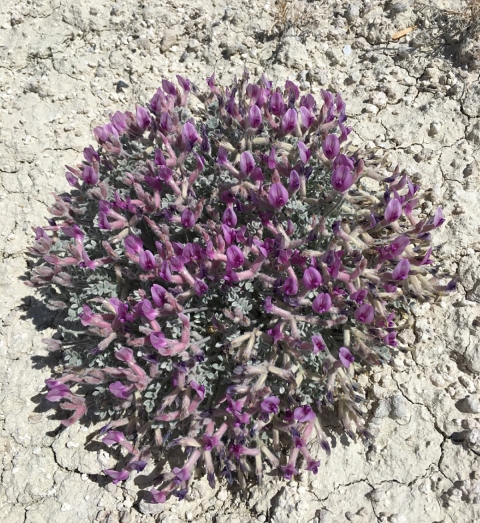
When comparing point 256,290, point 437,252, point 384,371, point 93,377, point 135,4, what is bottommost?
point 93,377

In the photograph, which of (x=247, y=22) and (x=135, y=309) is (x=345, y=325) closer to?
(x=135, y=309)

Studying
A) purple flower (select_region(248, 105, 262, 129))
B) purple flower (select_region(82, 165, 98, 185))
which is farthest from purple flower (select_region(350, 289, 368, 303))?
purple flower (select_region(82, 165, 98, 185))

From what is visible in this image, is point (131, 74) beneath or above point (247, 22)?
beneath

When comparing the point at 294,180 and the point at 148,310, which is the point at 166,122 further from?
the point at 148,310

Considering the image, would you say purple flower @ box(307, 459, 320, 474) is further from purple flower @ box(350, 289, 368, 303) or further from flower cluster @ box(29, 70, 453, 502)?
purple flower @ box(350, 289, 368, 303)

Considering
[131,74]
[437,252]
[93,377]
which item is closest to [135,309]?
[93,377]

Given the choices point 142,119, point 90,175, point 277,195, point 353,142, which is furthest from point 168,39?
point 277,195
